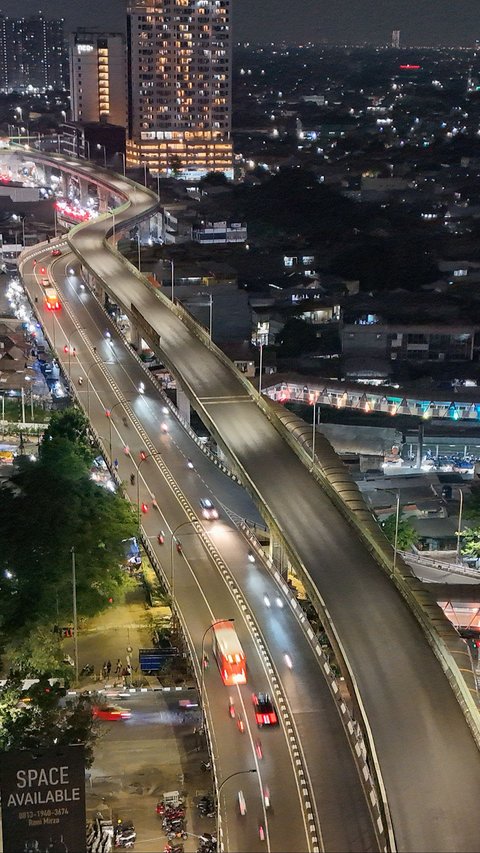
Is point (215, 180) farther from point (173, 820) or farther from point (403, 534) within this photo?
point (173, 820)

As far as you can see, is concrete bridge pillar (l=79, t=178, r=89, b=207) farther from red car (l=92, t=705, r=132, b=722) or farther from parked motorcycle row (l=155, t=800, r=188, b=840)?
parked motorcycle row (l=155, t=800, r=188, b=840)

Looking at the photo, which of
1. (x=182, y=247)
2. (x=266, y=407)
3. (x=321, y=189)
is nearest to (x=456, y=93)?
(x=321, y=189)

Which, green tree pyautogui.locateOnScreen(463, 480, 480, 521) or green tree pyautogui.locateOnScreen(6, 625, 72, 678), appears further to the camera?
green tree pyautogui.locateOnScreen(463, 480, 480, 521)

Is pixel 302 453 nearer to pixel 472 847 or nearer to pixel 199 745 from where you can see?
pixel 199 745

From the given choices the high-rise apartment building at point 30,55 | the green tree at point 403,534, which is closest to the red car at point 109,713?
the green tree at point 403,534

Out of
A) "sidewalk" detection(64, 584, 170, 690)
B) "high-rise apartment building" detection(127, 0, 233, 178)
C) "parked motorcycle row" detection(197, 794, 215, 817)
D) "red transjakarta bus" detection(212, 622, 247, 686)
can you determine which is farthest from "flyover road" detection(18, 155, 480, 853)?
"high-rise apartment building" detection(127, 0, 233, 178)

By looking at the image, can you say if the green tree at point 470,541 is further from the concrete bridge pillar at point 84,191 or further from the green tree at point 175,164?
the green tree at point 175,164

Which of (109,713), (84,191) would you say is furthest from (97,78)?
(109,713)
